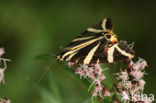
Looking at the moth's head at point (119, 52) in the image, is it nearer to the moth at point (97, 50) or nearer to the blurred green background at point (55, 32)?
the moth at point (97, 50)

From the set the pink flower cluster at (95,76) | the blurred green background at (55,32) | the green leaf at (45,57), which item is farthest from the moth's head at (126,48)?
the blurred green background at (55,32)

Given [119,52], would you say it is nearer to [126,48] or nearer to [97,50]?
[126,48]

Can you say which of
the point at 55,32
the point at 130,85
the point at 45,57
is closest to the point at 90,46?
the point at 45,57

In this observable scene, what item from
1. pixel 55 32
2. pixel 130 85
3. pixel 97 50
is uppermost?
pixel 55 32

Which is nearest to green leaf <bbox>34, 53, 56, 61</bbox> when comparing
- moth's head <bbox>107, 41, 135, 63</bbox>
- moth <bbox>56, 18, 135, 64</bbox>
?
moth <bbox>56, 18, 135, 64</bbox>

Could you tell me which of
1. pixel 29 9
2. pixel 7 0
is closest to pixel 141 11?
pixel 29 9

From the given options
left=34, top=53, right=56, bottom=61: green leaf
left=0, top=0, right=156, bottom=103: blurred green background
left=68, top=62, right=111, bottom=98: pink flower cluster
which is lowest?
left=68, top=62, right=111, bottom=98: pink flower cluster

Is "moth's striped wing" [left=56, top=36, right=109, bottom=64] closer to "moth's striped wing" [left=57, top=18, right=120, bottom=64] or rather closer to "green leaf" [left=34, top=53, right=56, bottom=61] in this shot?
"moth's striped wing" [left=57, top=18, right=120, bottom=64]
